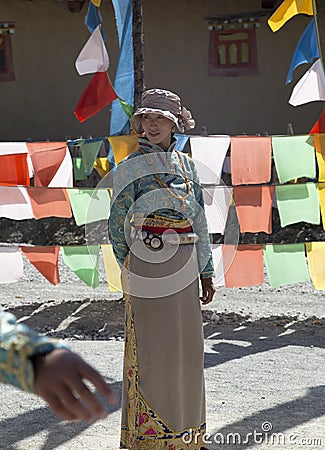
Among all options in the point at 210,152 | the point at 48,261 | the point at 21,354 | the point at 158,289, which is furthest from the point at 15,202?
the point at 21,354

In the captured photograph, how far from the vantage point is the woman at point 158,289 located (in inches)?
154

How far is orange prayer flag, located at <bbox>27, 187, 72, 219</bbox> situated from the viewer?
7.25 m

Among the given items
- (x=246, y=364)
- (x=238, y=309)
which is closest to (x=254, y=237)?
(x=238, y=309)

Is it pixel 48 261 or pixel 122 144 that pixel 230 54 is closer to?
pixel 122 144

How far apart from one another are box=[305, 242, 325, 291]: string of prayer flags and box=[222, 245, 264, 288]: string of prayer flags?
0.43 meters

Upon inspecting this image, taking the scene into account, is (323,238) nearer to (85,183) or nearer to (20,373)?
(85,183)

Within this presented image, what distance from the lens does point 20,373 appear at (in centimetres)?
163

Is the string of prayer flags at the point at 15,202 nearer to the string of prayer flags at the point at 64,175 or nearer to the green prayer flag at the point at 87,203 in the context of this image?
the string of prayer flags at the point at 64,175

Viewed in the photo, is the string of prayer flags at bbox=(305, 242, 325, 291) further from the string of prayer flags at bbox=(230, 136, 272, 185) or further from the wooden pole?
the wooden pole

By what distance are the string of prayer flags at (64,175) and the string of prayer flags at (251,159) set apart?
147 cm

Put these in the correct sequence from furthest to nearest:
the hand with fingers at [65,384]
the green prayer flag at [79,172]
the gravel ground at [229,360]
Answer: the green prayer flag at [79,172]
the gravel ground at [229,360]
the hand with fingers at [65,384]

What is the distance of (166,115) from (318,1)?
8.85 metres

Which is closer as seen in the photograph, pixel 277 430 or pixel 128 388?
pixel 128 388

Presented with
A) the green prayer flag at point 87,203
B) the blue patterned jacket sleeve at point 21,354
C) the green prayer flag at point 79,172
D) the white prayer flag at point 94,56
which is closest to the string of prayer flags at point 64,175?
the green prayer flag at point 87,203
